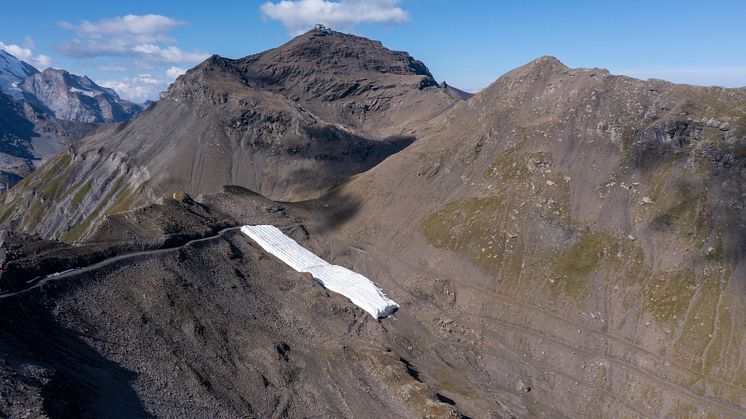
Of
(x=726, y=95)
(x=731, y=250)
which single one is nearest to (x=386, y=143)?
(x=726, y=95)

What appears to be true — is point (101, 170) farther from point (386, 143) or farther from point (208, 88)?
point (386, 143)

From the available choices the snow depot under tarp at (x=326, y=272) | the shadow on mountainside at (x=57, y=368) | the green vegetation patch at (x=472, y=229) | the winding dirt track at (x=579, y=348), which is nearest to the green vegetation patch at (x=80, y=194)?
the snow depot under tarp at (x=326, y=272)

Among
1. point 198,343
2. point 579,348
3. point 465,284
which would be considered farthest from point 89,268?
point 579,348

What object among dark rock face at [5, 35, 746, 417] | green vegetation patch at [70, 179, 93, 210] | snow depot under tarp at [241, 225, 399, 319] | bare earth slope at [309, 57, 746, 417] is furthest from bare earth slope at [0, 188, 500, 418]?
green vegetation patch at [70, 179, 93, 210]

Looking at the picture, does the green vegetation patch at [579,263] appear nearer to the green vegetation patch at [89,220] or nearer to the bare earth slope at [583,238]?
the bare earth slope at [583,238]

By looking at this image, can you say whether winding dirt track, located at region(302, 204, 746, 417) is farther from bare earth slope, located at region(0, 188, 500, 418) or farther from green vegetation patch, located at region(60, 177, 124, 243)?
green vegetation patch, located at region(60, 177, 124, 243)

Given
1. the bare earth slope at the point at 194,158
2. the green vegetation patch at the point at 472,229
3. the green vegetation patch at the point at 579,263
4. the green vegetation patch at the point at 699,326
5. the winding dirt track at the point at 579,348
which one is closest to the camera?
the winding dirt track at the point at 579,348
